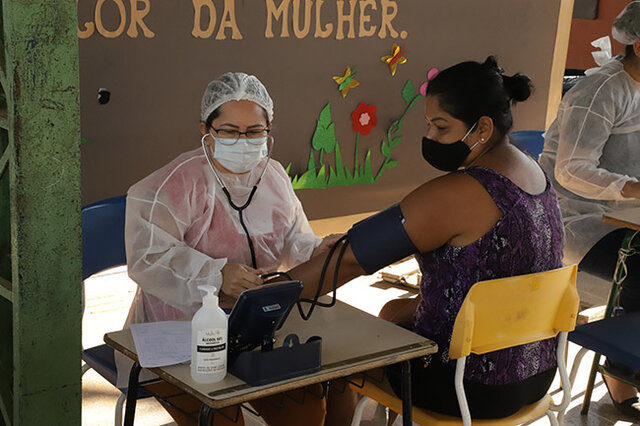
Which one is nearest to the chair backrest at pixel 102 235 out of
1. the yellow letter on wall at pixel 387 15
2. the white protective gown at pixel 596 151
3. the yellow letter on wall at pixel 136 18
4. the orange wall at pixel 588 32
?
the yellow letter on wall at pixel 136 18

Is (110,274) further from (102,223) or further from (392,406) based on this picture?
(392,406)

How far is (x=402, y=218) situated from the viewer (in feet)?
7.72

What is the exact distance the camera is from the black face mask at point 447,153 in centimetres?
251

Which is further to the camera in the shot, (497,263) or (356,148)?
(356,148)

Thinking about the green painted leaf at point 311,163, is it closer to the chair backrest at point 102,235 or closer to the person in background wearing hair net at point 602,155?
the person in background wearing hair net at point 602,155

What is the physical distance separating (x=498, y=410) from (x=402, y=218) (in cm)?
60

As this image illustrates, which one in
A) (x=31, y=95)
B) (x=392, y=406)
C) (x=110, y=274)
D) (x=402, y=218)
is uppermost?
(x=31, y=95)

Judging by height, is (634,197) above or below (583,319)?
above

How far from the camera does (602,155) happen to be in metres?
3.89

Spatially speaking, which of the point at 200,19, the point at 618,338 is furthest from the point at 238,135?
the point at 200,19

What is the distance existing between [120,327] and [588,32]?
829cm

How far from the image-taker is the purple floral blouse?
235 centimetres

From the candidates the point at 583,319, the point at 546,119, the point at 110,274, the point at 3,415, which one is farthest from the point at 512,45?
the point at 3,415

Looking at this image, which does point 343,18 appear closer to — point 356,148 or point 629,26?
point 356,148
